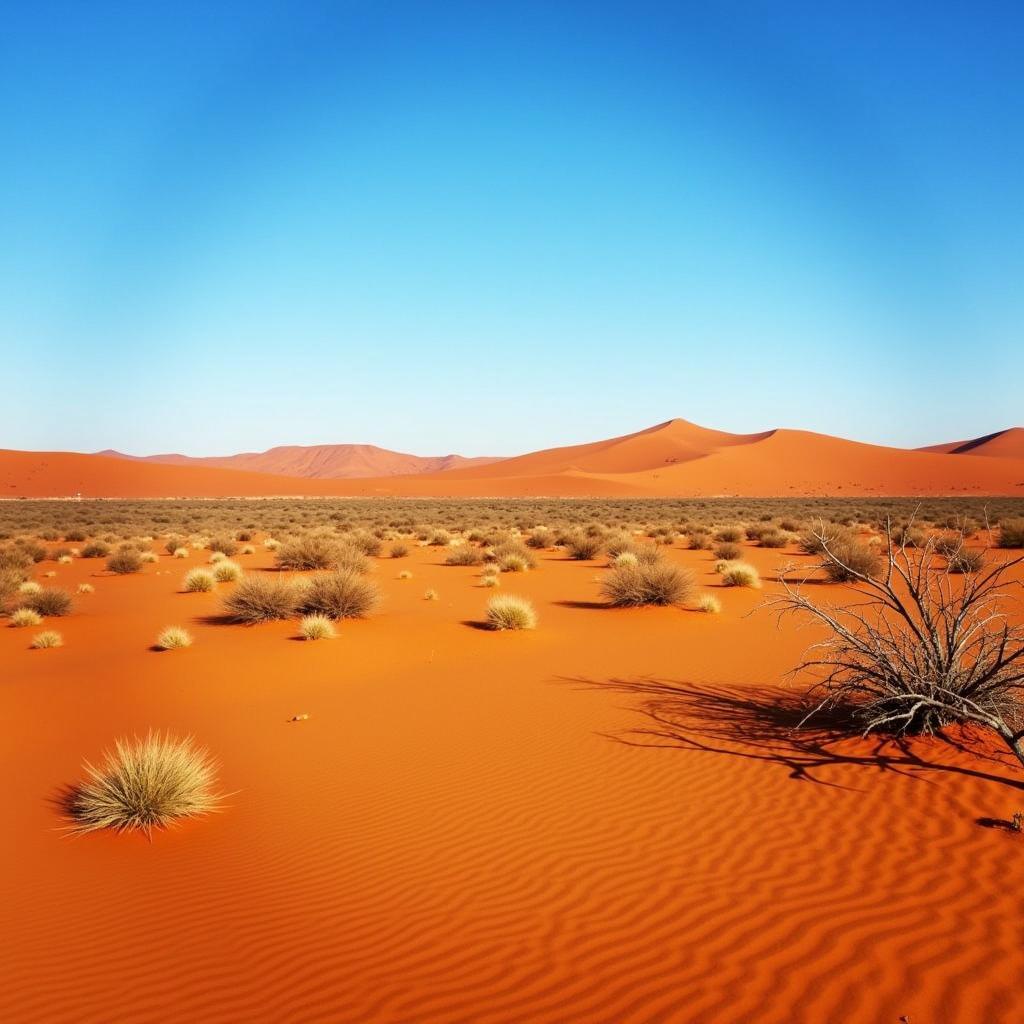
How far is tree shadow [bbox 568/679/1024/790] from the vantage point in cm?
595

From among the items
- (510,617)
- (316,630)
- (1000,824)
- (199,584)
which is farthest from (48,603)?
(1000,824)

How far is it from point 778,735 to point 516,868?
3460mm

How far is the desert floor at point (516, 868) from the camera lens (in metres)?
3.45

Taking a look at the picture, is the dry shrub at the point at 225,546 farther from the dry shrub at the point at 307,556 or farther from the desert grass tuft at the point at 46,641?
the desert grass tuft at the point at 46,641

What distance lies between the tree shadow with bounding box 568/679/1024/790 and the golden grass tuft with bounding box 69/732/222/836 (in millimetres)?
3851

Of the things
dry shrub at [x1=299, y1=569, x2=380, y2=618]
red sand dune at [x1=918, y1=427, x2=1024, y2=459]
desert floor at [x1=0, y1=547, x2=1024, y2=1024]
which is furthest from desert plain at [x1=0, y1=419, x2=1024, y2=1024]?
red sand dune at [x1=918, y1=427, x2=1024, y2=459]

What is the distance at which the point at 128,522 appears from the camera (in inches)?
1593

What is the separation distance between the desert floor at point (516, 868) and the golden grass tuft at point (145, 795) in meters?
0.17

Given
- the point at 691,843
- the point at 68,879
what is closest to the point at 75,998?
the point at 68,879

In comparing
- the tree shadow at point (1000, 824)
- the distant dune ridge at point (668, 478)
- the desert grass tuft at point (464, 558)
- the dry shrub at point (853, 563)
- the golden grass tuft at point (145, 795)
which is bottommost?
the golden grass tuft at point (145, 795)

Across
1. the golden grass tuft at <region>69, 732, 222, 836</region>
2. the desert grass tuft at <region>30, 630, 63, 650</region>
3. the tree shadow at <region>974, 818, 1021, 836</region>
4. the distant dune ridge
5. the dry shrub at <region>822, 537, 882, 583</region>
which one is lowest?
the desert grass tuft at <region>30, 630, 63, 650</region>

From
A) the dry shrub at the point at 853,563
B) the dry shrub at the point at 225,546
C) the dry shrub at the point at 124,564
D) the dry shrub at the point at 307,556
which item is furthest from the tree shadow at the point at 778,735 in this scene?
the dry shrub at the point at 225,546

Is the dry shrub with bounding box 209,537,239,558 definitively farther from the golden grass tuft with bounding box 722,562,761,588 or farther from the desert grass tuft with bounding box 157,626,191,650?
the golden grass tuft with bounding box 722,562,761,588

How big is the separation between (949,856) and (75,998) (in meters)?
5.06
